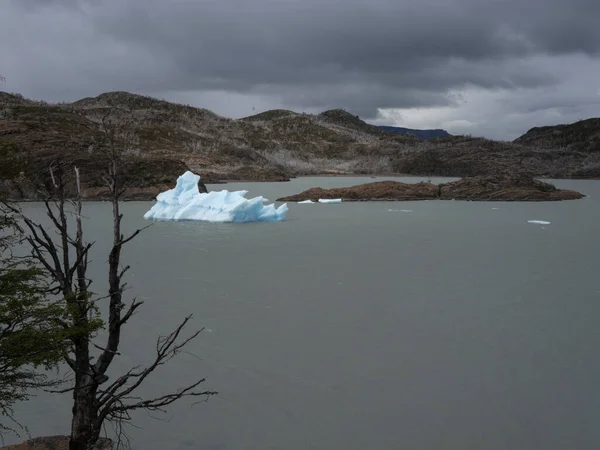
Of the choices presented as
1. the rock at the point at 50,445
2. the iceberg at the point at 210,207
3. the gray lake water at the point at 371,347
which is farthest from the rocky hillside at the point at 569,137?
the rock at the point at 50,445

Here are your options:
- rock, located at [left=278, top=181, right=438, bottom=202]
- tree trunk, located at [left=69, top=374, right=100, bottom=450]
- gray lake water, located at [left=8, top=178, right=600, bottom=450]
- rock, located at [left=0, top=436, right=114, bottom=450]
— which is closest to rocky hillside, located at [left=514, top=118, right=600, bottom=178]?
rock, located at [left=278, top=181, right=438, bottom=202]

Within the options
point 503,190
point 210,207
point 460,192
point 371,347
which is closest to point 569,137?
point 503,190

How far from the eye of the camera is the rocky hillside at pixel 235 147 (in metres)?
32.3

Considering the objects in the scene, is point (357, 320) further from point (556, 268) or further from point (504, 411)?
point (556, 268)

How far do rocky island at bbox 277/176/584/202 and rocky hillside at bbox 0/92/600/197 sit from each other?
362 inches

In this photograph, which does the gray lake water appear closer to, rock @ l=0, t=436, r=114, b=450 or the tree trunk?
rock @ l=0, t=436, r=114, b=450

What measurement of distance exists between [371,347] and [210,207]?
44.9ft

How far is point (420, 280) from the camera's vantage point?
9.49 metres

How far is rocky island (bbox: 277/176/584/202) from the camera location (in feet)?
91.6

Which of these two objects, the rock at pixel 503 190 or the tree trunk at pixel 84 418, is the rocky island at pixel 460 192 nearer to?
the rock at pixel 503 190

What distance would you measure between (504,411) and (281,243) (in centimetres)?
953

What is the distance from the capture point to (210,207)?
19.1 meters

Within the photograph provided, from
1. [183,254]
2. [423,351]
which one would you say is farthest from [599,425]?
[183,254]

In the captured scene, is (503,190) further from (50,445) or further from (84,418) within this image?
(84,418)
